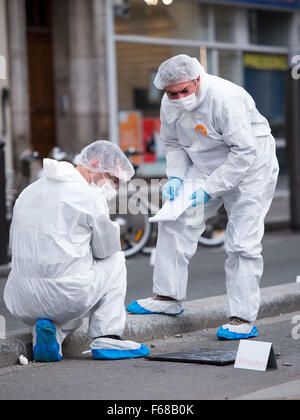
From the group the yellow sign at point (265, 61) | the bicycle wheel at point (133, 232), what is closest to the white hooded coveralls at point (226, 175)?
the bicycle wheel at point (133, 232)

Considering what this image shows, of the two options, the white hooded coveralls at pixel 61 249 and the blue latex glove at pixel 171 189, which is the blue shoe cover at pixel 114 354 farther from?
the blue latex glove at pixel 171 189

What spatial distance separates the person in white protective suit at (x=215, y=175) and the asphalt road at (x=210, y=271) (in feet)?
3.44

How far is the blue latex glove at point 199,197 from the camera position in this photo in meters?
5.67

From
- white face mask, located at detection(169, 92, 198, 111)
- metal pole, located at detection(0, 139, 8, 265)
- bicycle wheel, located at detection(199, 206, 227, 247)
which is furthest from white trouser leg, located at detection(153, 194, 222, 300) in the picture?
bicycle wheel, located at detection(199, 206, 227, 247)

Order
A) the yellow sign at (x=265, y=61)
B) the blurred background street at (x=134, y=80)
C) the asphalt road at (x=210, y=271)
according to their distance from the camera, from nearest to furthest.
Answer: the asphalt road at (x=210, y=271) → the blurred background street at (x=134, y=80) → the yellow sign at (x=265, y=61)

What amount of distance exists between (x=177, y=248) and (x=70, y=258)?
3.73 feet

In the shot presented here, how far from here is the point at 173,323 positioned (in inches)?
232

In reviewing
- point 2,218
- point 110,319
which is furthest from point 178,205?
point 2,218

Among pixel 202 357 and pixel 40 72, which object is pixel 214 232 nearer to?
pixel 40 72

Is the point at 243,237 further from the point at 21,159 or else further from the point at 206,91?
the point at 21,159

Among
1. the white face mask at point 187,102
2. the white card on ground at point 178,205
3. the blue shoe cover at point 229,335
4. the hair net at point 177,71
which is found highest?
the hair net at point 177,71

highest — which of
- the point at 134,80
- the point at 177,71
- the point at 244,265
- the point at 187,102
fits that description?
the point at 134,80

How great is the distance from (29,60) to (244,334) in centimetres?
1026

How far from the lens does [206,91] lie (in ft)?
18.3
